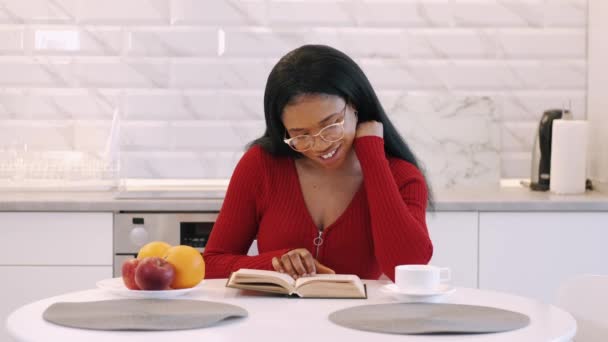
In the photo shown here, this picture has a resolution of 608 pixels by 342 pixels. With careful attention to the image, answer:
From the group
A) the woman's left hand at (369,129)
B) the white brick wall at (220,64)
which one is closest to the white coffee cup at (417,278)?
the woman's left hand at (369,129)

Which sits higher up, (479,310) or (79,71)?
(79,71)

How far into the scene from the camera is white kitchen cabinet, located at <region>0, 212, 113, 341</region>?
3.44 m

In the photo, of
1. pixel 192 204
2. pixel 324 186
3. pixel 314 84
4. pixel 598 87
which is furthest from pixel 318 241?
pixel 598 87

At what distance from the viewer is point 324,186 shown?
2.73 meters

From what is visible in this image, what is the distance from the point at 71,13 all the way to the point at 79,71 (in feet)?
0.80

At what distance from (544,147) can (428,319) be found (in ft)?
7.14

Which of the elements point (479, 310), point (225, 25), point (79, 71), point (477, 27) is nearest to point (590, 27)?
point (477, 27)

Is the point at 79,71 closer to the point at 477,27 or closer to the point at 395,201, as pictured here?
the point at 477,27

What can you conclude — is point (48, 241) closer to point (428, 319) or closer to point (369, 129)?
point (369, 129)

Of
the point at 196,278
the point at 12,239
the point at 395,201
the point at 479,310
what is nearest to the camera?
the point at 479,310

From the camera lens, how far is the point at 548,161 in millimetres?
3887

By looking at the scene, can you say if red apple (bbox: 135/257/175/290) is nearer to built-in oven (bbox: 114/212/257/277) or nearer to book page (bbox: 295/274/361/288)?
book page (bbox: 295/274/361/288)

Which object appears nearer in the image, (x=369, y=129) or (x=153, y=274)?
(x=153, y=274)

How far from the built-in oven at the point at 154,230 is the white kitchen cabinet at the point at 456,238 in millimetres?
662
